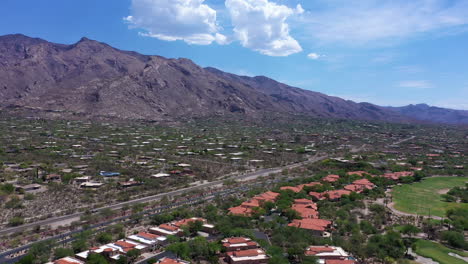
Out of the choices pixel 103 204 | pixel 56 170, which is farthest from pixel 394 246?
pixel 56 170

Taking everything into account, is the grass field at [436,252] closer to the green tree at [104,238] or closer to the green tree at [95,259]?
the green tree at [95,259]

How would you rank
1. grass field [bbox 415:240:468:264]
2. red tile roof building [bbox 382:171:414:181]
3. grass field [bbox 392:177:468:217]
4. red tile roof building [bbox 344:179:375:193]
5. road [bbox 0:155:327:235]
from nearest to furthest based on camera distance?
grass field [bbox 415:240:468:264]
road [bbox 0:155:327:235]
grass field [bbox 392:177:468:217]
red tile roof building [bbox 344:179:375:193]
red tile roof building [bbox 382:171:414:181]

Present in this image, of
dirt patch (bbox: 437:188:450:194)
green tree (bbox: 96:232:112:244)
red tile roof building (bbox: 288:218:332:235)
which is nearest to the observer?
green tree (bbox: 96:232:112:244)

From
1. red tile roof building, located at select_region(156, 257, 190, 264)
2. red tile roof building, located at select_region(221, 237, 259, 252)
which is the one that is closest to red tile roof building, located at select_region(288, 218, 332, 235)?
red tile roof building, located at select_region(221, 237, 259, 252)

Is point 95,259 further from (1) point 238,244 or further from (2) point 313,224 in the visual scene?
(2) point 313,224

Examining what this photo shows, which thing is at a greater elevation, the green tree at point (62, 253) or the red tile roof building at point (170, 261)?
the red tile roof building at point (170, 261)

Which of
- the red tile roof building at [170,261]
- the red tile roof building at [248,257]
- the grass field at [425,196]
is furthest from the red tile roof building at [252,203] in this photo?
the grass field at [425,196]

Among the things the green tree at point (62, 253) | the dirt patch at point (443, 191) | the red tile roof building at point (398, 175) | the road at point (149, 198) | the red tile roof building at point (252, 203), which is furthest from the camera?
the red tile roof building at point (398, 175)

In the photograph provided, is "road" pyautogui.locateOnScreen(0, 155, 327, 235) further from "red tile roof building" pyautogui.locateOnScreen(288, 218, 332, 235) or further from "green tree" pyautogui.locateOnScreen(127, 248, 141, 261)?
"red tile roof building" pyautogui.locateOnScreen(288, 218, 332, 235)
